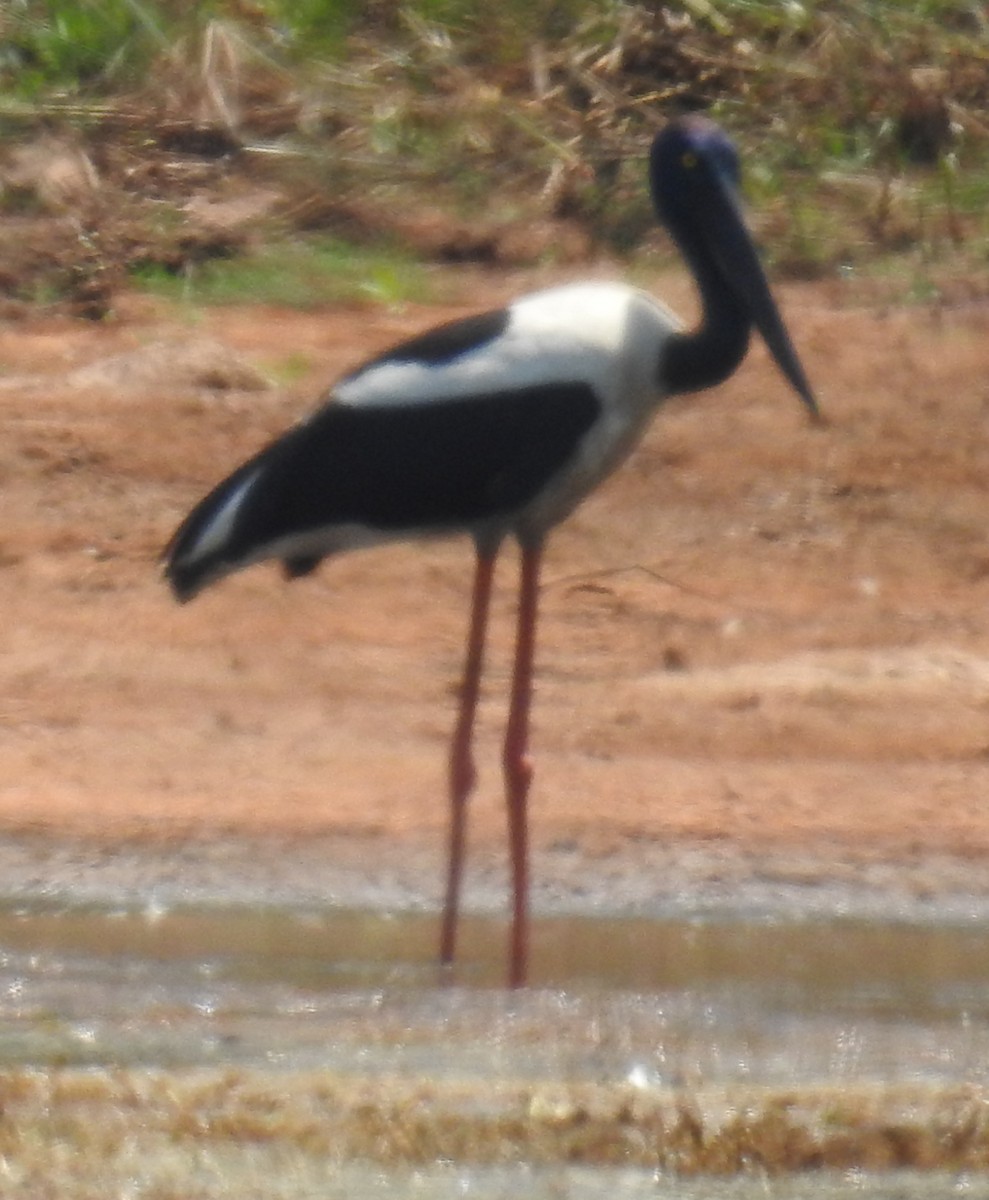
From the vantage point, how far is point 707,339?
18.8ft

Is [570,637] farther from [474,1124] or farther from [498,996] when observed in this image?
[474,1124]

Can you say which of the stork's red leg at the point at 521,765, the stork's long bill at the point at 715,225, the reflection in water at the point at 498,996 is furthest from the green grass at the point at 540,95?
the reflection in water at the point at 498,996

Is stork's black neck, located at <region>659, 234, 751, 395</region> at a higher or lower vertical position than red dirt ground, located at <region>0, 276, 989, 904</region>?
higher

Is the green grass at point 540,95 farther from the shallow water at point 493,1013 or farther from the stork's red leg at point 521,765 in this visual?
the shallow water at point 493,1013

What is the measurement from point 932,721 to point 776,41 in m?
3.59

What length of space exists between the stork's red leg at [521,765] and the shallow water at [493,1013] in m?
0.07

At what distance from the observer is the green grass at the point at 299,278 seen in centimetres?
906

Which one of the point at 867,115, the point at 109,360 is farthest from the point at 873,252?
the point at 109,360

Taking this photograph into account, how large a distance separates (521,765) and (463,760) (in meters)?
0.12

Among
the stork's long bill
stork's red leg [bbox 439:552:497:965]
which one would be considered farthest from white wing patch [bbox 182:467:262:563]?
the stork's long bill

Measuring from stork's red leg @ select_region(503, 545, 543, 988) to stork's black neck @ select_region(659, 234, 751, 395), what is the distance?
41 cm

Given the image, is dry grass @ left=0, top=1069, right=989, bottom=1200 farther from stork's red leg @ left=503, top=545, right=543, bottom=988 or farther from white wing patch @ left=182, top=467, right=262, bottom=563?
white wing patch @ left=182, top=467, right=262, bottom=563

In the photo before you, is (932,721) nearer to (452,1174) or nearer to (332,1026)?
(332,1026)

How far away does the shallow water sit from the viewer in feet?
11.9
